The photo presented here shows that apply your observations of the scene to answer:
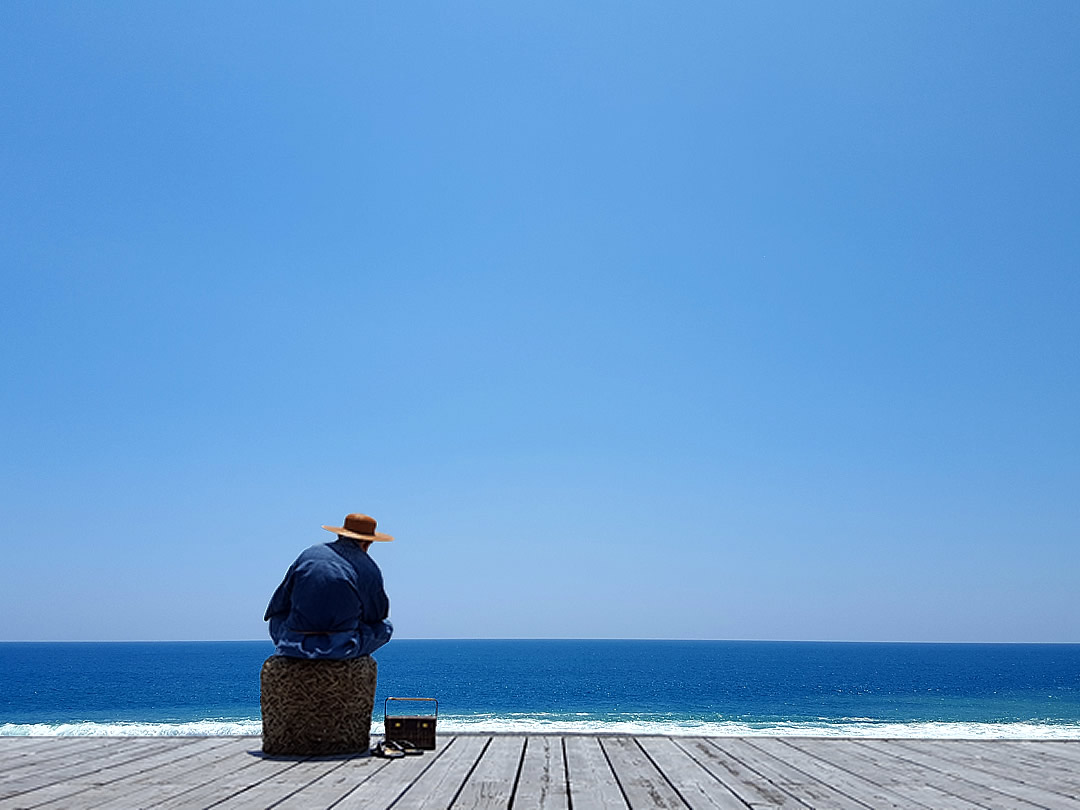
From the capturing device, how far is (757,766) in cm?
521

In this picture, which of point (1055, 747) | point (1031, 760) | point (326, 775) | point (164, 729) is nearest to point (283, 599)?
point (326, 775)

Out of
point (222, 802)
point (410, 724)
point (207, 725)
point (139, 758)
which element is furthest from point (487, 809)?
point (207, 725)

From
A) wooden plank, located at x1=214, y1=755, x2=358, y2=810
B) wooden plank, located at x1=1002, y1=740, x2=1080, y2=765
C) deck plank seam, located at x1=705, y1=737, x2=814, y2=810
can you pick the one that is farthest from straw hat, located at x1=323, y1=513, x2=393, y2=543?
wooden plank, located at x1=1002, y1=740, x2=1080, y2=765

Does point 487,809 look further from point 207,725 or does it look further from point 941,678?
point 941,678

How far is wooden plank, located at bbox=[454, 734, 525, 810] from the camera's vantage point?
3.98 metres

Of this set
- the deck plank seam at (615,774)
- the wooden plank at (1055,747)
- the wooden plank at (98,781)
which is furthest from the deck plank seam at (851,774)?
the wooden plank at (98,781)

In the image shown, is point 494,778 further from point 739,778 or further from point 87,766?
point 87,766

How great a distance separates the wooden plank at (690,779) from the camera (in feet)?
13.1

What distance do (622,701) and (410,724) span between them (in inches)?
2007

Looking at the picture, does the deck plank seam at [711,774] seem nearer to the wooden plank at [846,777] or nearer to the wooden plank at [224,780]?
the wooden plank at [846,777]

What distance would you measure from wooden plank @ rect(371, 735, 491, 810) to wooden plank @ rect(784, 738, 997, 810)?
2278 millimetres

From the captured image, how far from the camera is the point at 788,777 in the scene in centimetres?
480

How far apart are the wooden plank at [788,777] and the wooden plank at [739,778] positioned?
57mm

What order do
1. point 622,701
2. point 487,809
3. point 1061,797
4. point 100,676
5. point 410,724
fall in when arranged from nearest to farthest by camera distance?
point 487,809 < point 1061,797 < point 410,724 < point 622,701 < point 100,676
